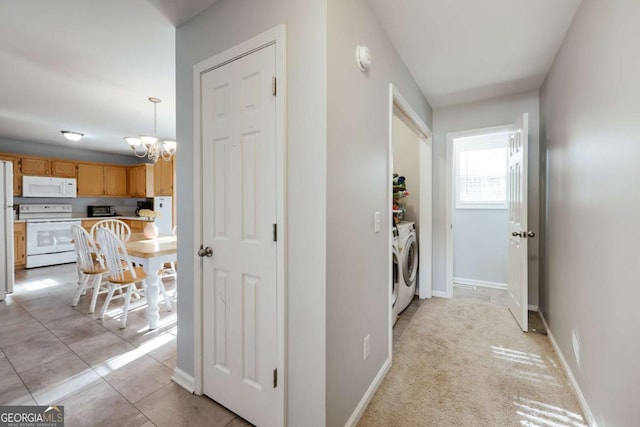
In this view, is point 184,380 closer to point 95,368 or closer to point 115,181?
point 95,368

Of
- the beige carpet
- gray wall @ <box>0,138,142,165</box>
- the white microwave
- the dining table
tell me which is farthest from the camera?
gray wall @ <box>0,138,142,165</box>

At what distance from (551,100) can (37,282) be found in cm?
688

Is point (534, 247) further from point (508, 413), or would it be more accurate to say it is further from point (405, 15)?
point (405, 15)

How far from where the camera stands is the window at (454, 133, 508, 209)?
4.01 meters

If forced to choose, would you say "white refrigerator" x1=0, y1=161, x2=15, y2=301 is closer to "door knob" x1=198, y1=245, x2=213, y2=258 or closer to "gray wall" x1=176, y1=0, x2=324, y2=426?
"door knob" x1=198, y1=245, x2=213, y2=258

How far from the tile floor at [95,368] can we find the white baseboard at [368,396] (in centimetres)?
59

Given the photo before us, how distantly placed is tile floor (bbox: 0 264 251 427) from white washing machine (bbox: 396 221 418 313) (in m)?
1.91

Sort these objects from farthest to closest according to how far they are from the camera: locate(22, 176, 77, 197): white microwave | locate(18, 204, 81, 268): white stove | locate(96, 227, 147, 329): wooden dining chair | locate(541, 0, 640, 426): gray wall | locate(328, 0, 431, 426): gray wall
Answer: locate(22, 176, 77, 197): white microwave < locate(18, 204, 81, 268): white stove < locate(96, 227, 147, 329): wooden dining chair < locate(328, 0, 431, 426): gray wall < locate(541, 0, 640, 426): gray wall

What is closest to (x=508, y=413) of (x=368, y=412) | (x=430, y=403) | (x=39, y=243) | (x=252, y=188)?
(x=430, y=403)

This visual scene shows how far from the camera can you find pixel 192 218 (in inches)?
70.4

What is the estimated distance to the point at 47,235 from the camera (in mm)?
5184

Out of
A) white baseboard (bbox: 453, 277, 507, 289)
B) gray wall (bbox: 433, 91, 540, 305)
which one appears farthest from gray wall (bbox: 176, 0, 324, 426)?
white baseboard (bbox: 453, 277, 507, 289)

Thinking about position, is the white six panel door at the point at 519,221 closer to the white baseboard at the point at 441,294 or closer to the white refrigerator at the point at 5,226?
the white baseboard at the point at 441,294

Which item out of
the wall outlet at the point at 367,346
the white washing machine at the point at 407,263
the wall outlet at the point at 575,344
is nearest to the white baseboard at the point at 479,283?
the white washing machine at the point at 407,263
